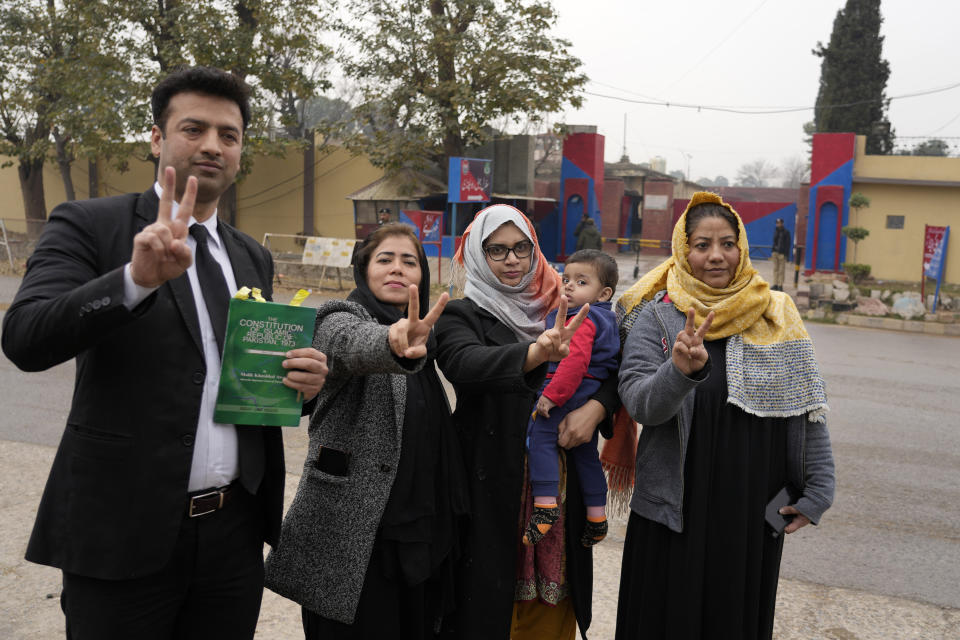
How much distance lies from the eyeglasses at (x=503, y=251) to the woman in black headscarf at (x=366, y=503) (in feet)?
1.38

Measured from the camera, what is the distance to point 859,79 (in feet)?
94.9

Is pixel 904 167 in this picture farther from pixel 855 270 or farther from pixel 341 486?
pixel 341 486

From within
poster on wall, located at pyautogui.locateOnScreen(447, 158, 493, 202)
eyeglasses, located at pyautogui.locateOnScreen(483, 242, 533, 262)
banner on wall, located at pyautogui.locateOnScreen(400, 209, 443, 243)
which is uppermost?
poster on wall, located at pyautogui.locateOnScreen(447, 158, 493, 202)

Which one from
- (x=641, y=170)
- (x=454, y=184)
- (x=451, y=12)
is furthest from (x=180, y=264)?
(x=641, y=170)

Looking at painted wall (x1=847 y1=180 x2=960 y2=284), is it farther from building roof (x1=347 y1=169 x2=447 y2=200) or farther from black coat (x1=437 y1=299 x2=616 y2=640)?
black coat (x1=437 y1=299 x2=616 y2=640)

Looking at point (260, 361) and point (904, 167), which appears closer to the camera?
point (260, 361)

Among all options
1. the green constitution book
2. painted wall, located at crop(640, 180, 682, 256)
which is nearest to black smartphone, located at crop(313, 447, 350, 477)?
the green constitution book

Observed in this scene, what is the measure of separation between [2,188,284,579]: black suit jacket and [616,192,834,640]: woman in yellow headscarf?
4.66 ft

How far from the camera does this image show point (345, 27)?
18.0 metres

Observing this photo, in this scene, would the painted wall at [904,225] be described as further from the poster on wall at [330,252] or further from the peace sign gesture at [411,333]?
the peace sign gesture at [411,333]

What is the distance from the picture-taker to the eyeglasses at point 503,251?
2.68 m

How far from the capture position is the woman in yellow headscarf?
251 cm

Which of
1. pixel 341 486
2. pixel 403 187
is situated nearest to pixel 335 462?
pixel 341 486

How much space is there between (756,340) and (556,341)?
79 centimetres
